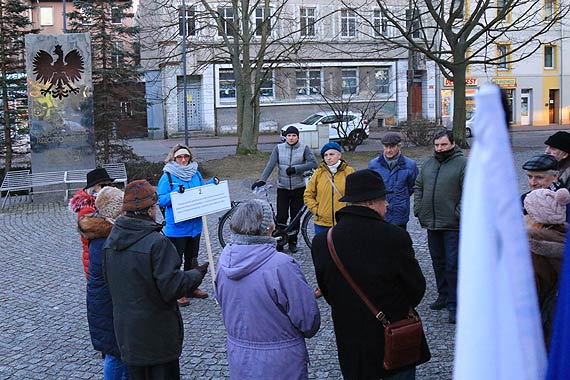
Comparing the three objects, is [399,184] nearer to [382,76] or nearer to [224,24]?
[224,24]

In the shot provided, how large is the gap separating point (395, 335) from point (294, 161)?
18.9 ft

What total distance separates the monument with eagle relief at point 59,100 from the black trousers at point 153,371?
13.4 m

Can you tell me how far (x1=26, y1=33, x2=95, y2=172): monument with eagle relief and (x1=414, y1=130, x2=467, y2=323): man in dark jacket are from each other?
12.0 meters

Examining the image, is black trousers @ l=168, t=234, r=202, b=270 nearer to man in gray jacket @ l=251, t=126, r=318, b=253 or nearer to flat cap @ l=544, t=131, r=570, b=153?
man in gray jacket @ l=251, t=126, r=318, b=253

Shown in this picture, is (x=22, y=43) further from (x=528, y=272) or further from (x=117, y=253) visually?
(x=528, y=272)

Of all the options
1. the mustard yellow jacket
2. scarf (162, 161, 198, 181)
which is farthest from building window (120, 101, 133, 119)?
the mustard yellow jacket

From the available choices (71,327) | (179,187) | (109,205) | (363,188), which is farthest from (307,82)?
(363,188)

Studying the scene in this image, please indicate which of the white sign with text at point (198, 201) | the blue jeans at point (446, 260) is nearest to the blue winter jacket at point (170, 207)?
the white sign with text at point (198, 201)

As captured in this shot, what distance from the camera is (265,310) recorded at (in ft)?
12.2

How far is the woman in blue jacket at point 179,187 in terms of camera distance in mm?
7258

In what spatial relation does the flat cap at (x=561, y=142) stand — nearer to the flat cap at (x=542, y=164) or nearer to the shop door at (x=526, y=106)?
the flat cap at (x=542, y=164)

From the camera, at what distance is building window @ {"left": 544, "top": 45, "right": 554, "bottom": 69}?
4734 centimetres

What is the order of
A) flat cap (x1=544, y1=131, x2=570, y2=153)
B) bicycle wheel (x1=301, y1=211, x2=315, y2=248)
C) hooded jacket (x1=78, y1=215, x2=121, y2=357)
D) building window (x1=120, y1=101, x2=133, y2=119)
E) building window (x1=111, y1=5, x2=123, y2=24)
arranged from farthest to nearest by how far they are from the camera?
building window (x1=111, y1=5, x2=123, y2=24), building window (x1=120, y1=101, x2=133, y2=119), bicycle wheel (x1=301, y1=211, x2=315, y2=248), flat cap (x1=544, y1=131, x2=570, y2=153), hooded jacket (x1=78, y1=215, x2=121, y2=357)

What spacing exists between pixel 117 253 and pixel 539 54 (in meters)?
47.6
